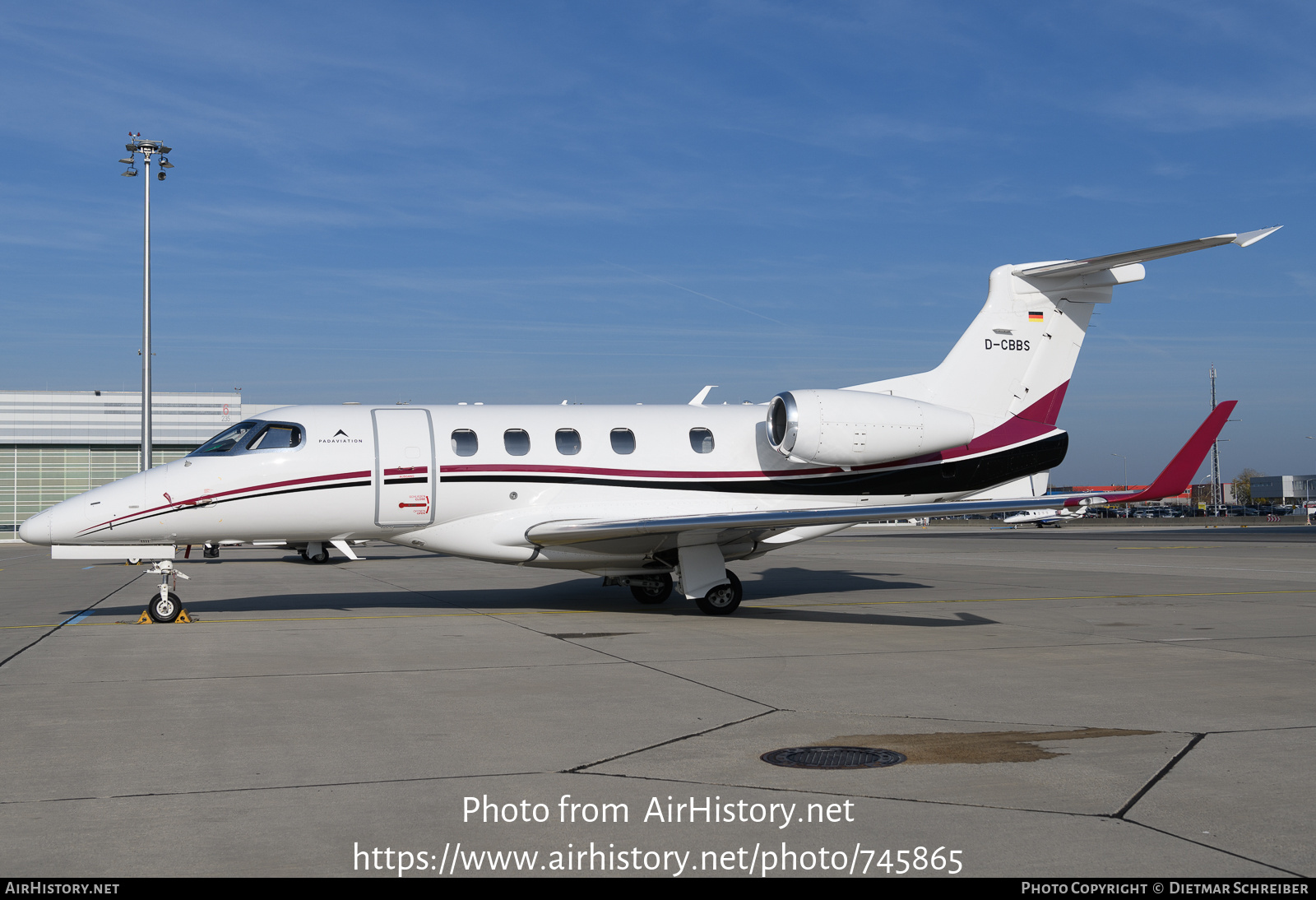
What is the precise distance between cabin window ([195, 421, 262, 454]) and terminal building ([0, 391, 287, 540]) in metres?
48.7

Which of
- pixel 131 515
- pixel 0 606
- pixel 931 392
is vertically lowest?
pixel 0 606

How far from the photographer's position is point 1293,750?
6.99 m

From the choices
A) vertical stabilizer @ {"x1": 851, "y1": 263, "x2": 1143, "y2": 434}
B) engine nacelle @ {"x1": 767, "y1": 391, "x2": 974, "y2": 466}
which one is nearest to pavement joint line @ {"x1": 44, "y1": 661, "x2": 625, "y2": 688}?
engine nacelle @ {"x1": 767, "y1": 391, "x2": 974, "y2": 466}

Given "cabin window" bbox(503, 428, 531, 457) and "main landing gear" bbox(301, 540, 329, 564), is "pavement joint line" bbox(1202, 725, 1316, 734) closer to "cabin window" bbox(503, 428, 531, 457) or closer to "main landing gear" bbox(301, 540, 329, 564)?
"cabin window" bbox(503, 428, 531, 457)

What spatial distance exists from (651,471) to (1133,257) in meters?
7.89

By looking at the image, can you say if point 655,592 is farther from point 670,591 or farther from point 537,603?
point 537,603

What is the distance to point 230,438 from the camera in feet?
50.9

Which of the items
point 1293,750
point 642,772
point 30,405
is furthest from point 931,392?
point 30,405

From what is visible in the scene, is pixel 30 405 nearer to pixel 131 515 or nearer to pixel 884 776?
pixel 131 515

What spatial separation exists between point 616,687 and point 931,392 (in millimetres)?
10234

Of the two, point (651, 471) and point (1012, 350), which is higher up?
point (1012, 350)

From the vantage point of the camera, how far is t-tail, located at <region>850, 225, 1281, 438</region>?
1788cm

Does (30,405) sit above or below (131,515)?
above

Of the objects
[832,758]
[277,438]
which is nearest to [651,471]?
[277,438]
